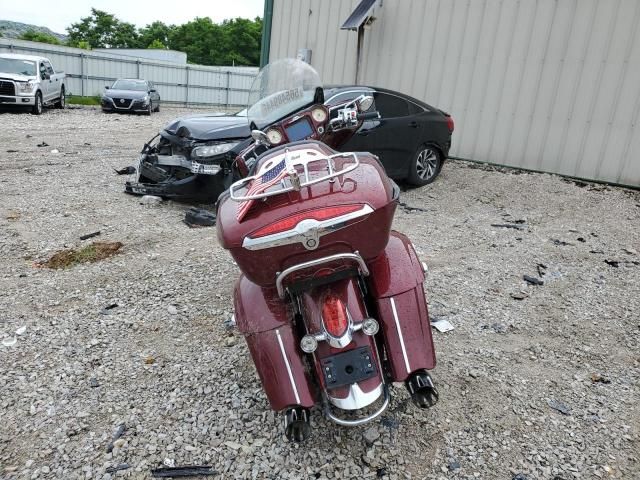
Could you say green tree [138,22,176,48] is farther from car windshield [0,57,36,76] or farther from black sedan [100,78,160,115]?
car windshield [0,57,36,76]

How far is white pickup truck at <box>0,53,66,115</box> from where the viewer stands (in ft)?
49.0

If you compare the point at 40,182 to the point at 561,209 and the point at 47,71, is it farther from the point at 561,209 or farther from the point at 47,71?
the point at 47,71

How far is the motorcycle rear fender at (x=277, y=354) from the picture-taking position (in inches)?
87.0

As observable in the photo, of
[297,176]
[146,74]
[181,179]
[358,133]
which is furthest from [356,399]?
[146,74]

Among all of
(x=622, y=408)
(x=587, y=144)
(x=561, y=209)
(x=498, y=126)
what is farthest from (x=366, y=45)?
A: (x=622, y=408)

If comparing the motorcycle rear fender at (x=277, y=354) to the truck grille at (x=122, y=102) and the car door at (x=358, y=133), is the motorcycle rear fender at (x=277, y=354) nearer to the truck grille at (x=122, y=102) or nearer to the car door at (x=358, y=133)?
the car door at (x=358, y=133)

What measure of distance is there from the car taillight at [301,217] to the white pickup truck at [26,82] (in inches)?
646

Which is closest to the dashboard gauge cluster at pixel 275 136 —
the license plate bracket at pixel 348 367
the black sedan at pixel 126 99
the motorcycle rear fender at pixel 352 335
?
the motorcycle rear fender at pixel 352 335

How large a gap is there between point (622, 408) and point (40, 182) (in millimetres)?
7608

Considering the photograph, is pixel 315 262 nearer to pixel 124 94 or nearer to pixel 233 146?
pixel 233 146

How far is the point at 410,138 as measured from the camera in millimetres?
7668

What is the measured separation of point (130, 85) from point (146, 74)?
6989mm

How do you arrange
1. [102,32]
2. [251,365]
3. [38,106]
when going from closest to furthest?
1. [251,365]
2. [38,106]
3. [102,32]

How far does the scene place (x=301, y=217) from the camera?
1981mm
